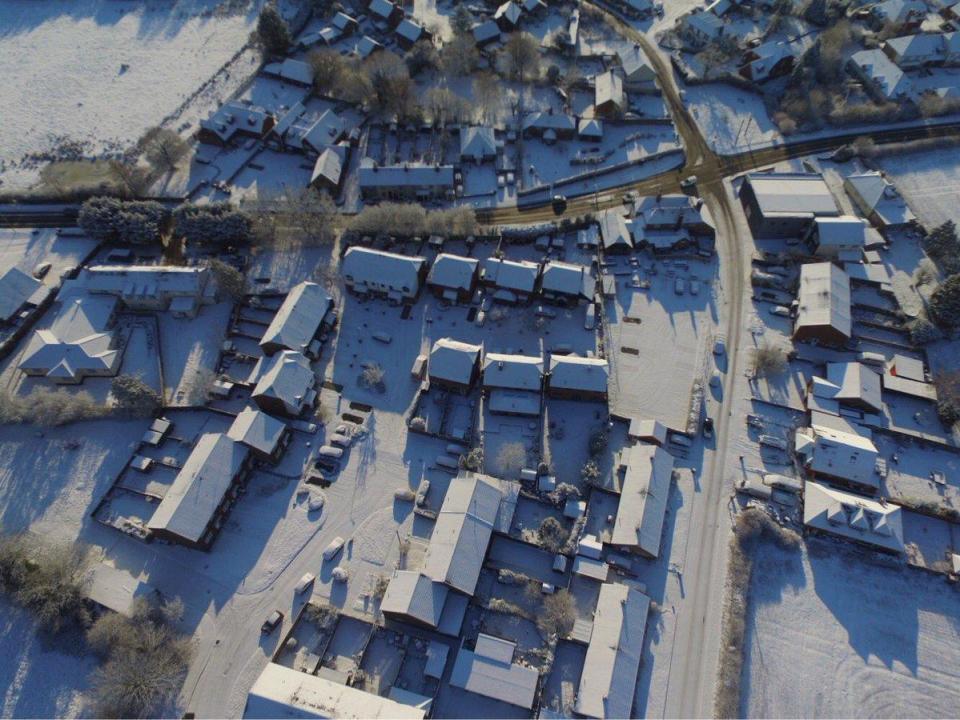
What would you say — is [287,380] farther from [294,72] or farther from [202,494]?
[294,72]

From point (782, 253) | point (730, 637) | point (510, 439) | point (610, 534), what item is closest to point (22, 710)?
point (510, 439)

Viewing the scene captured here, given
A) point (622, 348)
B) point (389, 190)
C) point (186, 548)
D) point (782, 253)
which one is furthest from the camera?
point (389, 190)

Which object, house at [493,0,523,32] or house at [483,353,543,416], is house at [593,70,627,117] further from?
house at [483,353,543,416]

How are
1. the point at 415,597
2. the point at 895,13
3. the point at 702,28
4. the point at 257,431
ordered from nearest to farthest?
the point at 415,597, the point at 257,431, the point at 702,28, the point at 895,13

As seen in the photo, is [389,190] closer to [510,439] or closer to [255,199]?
[255,199]

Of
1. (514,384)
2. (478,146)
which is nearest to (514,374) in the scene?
(514,384)

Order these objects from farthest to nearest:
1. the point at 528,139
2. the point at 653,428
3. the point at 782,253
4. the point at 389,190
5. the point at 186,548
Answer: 1. the point at 528,139
2. the point at 389,190
3. the point at 782,253
4. the point at 653,428
5. the point at 186,548
